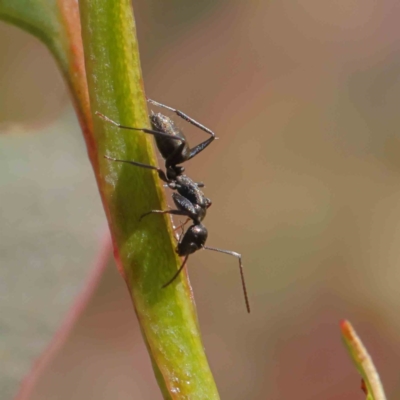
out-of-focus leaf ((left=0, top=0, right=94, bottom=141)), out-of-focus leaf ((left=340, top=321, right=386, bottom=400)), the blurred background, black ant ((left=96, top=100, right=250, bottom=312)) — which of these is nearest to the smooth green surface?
out-of-focus leaf ((left=0, top=0, right=94, bottom=141))

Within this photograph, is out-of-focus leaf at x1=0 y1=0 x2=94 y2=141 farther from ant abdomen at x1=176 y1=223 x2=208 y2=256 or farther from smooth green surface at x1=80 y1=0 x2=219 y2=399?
ant abdomen at x1=176 y1=223 x2=208 y2=256

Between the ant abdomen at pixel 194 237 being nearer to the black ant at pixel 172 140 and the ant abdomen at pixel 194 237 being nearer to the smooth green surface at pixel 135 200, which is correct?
the black ant at pixel 172 140

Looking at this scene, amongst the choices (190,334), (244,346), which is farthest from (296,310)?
(190,334)

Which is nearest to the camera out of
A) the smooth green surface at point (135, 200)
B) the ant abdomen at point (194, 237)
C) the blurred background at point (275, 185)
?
the smooth green surface at point (135, 200)

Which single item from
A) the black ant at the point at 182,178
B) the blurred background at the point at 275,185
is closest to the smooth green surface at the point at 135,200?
the black ant at the point at 182,178

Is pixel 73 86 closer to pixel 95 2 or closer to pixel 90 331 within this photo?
pixel 95 2

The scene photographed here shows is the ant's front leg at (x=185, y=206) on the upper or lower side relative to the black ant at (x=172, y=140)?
lower
